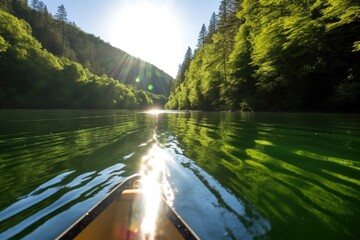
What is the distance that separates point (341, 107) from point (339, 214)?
95.7 feet

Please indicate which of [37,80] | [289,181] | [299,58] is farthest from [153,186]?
[37,80]

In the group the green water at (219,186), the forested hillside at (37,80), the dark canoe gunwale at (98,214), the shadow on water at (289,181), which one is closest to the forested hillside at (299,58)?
the shadow on water at (289,181)

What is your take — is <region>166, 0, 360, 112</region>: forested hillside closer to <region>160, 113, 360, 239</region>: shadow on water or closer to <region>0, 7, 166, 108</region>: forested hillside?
<region>160, 113, 360, 239</region>: shadow on water

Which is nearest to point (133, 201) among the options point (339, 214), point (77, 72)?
point (339, 214)

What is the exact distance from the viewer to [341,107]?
28953mm

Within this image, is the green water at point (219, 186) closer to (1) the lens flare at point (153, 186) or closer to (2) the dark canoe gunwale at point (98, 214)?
(1) the lens flare at point (153, 186)

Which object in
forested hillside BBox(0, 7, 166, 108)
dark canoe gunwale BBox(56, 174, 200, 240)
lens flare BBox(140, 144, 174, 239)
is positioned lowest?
lens flare BBox(140, 144, 174, 239)

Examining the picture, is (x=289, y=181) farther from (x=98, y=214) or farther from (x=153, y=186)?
(x=98, y=214)

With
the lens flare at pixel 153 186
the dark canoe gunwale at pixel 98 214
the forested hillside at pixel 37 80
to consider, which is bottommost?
the lens flare at pixel 153 186

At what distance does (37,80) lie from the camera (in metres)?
79.7

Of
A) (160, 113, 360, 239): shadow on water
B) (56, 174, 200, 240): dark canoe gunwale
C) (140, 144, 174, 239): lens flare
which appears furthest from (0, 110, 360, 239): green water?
(56, 174, 200, 240): dark canoe gunwale

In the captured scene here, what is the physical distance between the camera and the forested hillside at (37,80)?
72.1m

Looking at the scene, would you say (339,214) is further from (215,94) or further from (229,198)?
(215,94)

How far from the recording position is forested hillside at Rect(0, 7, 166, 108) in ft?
236
